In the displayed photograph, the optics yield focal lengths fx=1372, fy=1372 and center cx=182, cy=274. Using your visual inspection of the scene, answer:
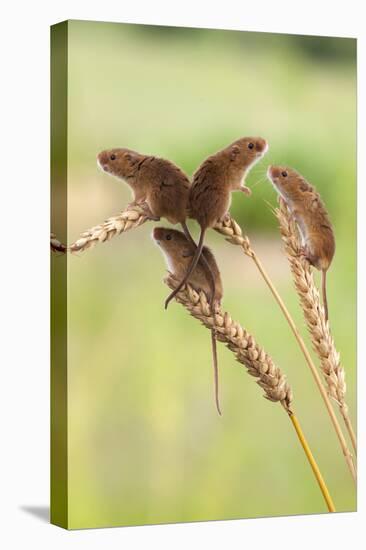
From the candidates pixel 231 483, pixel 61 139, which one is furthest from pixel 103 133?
pixel 231 483

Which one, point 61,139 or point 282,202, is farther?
point 282,202

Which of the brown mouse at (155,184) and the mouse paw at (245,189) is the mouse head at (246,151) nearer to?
the mouse paw at (245,189)

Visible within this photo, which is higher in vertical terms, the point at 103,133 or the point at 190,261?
the point at 103,133

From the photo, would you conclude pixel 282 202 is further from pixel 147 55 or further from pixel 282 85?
pixel 147 55

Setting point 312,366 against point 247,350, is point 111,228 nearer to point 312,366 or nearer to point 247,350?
Result: point 247,350

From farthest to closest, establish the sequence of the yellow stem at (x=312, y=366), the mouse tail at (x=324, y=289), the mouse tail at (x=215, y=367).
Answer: the mouse tail at (x=324, y=289), the yellow stem at (x=312, y=366), the mouse tail at (x=215, y=367)

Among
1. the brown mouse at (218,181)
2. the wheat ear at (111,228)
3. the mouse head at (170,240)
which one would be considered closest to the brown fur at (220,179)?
the brown mouse at (218,181)
